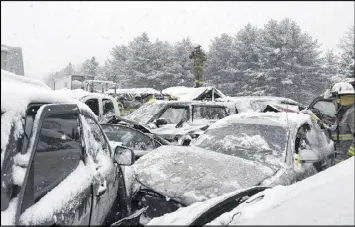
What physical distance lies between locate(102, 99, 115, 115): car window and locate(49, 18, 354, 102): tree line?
20.3 metres

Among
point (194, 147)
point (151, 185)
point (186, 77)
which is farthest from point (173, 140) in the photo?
point (186, 77)

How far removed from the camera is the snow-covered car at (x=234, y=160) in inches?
132

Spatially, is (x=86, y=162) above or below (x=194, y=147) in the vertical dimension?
above

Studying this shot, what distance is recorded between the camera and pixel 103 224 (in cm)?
247

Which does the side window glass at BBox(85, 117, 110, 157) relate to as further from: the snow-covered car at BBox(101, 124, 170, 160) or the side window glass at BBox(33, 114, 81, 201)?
the snow-covered car at BBox(101, 124, 170, 160)

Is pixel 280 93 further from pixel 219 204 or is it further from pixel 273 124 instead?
pixel 219 204

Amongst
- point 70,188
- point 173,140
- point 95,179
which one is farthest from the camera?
point 173,140

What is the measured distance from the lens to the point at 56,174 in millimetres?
2074

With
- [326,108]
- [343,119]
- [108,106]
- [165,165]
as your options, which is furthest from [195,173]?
[108,106]

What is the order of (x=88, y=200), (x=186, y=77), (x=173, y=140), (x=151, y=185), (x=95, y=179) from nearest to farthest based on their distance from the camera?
(x=88, y=200)
(x=95, y=179)
(x=151, y=185)
(x=173, y=140)
(x=186, y=77)

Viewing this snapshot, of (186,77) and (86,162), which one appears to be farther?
(186,77)

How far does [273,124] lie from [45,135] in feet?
11.3

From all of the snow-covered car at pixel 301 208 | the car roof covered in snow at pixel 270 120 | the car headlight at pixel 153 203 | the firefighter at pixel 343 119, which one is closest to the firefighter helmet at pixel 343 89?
the firefighter at pixel 343 119

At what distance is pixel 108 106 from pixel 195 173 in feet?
26.9
